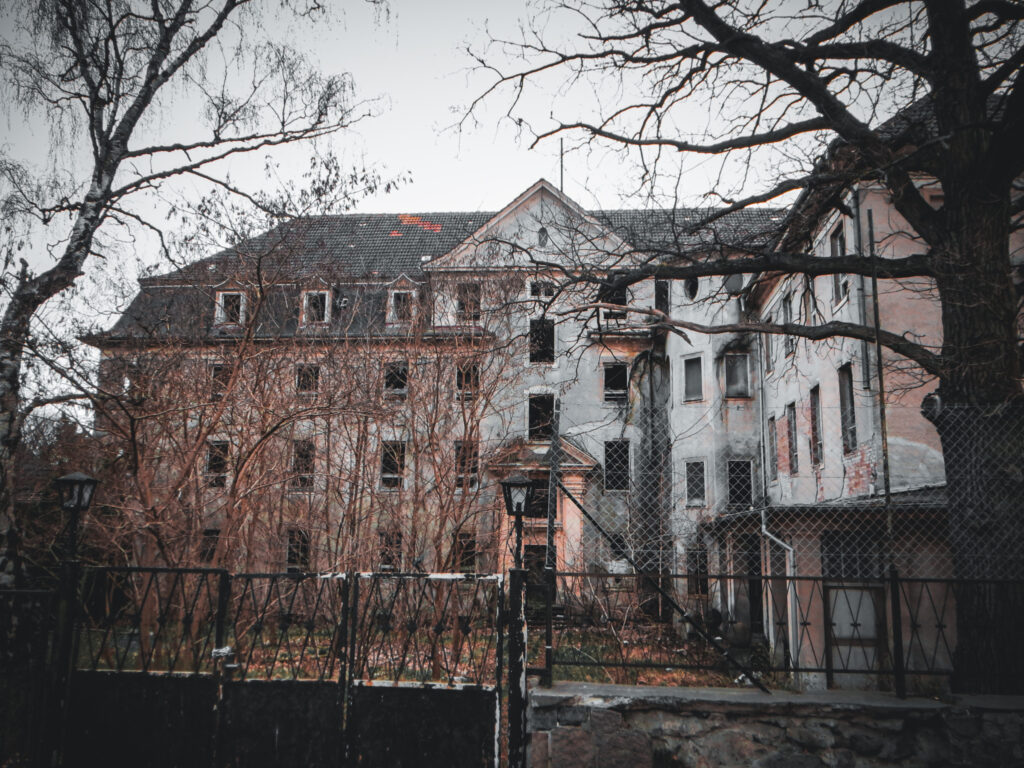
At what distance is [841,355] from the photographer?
16391mm

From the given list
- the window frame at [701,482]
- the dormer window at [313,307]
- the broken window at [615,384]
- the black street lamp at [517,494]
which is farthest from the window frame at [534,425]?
the black street lamp at [517,494]

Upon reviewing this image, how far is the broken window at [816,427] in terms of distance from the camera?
17.9 m

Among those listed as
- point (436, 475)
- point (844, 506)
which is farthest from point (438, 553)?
point (844, 506)

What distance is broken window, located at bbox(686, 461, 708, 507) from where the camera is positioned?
24234mm

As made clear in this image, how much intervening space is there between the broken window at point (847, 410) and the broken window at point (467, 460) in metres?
8.07

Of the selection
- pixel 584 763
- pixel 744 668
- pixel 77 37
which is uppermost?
pixel 77 37

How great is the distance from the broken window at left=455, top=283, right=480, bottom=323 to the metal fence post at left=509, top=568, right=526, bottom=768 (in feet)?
32.8

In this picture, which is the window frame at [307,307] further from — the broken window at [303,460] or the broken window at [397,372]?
the broken window at [303,460]

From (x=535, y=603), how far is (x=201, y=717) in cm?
921

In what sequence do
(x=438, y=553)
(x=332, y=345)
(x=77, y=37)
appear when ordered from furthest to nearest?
1. (x=332, y=345)
2. (x=438, y=553)
3. (x=77, y=37)

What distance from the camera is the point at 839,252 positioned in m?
15.9

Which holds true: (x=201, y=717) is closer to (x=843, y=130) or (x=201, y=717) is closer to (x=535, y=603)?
(x=843, y=130)

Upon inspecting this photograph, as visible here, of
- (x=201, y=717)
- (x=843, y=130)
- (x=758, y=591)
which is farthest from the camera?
(x=758, y=591)

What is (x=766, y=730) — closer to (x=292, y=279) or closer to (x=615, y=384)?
(x=292, y=279)
